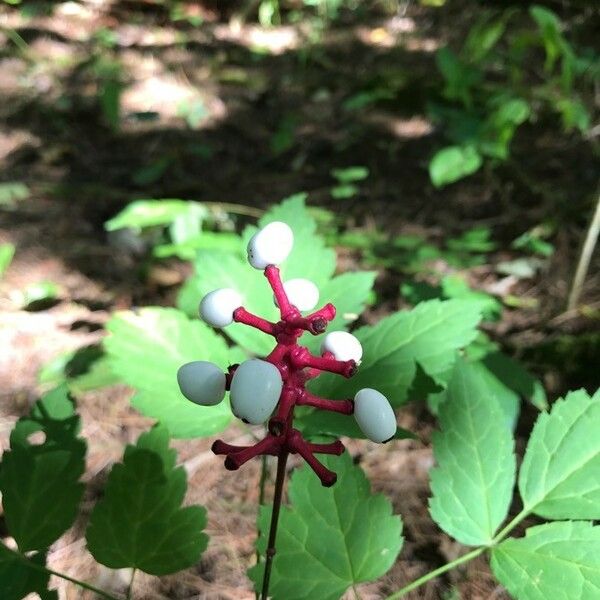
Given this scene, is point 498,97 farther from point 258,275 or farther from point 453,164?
point 258,275

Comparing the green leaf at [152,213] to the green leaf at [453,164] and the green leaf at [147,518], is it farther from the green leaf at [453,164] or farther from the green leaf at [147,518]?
the green leaf at [147,518]

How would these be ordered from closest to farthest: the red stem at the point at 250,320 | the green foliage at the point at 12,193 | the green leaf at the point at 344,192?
the red stem at the point at 250,320, the green leaf at the point at 344,192, the green foliage at the point at 12,193

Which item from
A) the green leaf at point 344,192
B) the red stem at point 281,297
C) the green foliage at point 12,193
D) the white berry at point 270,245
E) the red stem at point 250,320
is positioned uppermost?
the white berry at point 270,245

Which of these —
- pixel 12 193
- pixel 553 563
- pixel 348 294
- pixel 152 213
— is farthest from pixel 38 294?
pixel 553 563

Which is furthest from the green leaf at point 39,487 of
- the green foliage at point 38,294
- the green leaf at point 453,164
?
the green leaf at point 453,164

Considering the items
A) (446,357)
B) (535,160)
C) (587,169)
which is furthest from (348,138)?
(446,357)

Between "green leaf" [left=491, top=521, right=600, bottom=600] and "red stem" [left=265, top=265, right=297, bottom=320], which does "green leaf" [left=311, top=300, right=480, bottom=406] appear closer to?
"green leaf" [left=491, top=521, right=600, bottom=600]

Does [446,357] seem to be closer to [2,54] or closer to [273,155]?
[273,155]
